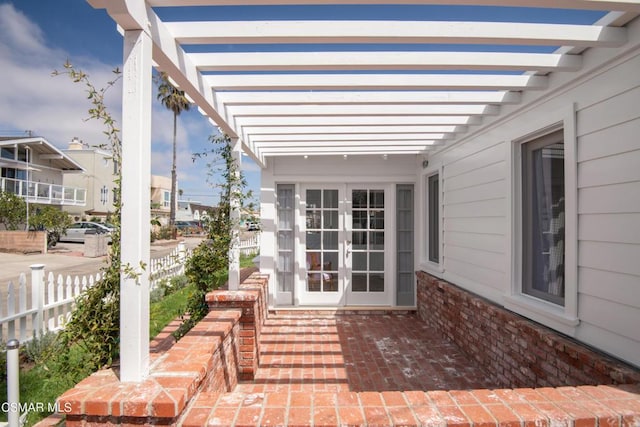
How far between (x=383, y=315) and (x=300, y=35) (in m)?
5.00

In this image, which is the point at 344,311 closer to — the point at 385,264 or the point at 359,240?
the point at 385,264

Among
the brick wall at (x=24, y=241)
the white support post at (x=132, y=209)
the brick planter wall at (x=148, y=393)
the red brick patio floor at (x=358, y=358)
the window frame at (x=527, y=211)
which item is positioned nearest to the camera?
the brick planter wall at (x=148, y=393)

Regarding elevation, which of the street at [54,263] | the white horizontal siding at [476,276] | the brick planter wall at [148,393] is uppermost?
the white horizontal siding at [476,276]

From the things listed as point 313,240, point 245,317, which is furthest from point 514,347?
point 313,240

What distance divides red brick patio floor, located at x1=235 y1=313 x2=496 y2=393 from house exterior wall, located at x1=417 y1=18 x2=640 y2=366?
1.02m

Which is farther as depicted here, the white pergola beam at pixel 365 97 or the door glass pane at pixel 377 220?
the door glass pane at pixel 377 220

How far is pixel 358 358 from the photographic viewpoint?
13.7ft

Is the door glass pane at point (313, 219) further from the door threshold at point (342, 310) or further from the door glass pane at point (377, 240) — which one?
the door threshold at point (342, 310)

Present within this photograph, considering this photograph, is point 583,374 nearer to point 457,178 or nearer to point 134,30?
point 457,178

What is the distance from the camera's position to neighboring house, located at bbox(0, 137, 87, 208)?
61.4 ft

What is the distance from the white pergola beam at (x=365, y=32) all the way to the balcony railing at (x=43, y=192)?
1996 centimetres

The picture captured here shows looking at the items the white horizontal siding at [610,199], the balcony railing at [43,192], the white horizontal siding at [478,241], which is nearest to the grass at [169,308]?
the white horizontal siding at [478,241]

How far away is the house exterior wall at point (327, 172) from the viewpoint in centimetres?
607

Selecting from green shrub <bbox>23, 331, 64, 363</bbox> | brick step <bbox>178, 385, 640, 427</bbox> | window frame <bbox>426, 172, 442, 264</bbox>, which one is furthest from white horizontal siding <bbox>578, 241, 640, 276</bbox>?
green shrub <bbox>23, 331, 64, 363</bbox>
